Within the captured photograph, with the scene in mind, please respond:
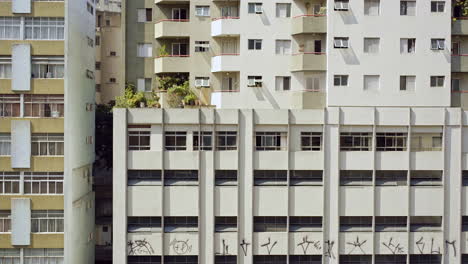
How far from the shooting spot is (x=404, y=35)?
3475 centimetres

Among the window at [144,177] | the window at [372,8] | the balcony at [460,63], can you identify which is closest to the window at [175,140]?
the window at [144,177]

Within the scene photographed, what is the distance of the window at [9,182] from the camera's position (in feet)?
104

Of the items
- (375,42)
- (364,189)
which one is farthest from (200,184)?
(375,42)

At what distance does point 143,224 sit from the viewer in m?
33.2

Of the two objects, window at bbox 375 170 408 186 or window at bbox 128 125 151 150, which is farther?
window at bbox 375 170 408 186

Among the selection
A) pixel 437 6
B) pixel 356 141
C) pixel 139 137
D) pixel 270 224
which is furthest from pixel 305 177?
pixel 437 6

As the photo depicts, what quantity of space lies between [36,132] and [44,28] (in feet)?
17.4

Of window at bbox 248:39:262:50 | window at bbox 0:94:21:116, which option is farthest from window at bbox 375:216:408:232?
window at bbox 0:94:21:116

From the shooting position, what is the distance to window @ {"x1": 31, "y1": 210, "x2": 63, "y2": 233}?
31.8m

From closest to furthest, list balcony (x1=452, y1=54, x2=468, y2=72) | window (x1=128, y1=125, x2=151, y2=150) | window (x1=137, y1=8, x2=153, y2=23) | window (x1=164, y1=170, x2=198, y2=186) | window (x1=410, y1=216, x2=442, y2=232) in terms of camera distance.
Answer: window (x1=128, y1=125, x2=151, y2=150) < window (x1=164, y1=170, x2=198, y2=186) < window (x1=410, y1=216, x2=442, y2=232) < balcony (x1=452, y1=54, x2=468, y2=72) < window (x1=137, y1=8, x2=153, y2=23)

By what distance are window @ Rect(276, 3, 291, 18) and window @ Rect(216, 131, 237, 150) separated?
25.8 ft

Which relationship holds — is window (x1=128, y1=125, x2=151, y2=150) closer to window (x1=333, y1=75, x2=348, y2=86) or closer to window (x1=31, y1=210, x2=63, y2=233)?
window (x1=31, y1=210, x2=63, y2=233)

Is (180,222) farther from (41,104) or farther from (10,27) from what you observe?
(10,27)

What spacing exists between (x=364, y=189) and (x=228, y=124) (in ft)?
26.5
